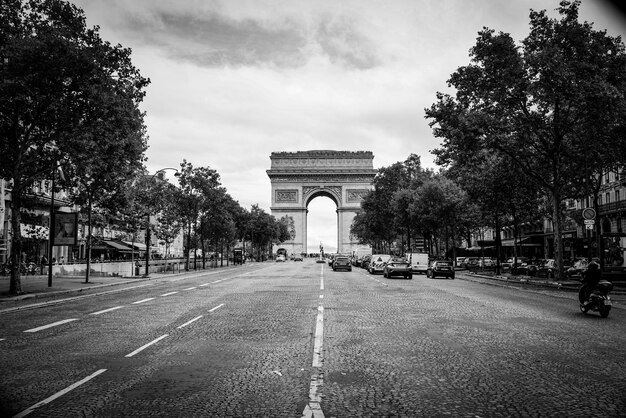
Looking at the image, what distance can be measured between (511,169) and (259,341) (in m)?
32.0

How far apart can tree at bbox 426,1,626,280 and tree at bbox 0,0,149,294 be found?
17698mm

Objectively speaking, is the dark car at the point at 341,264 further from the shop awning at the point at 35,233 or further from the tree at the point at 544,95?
the shop awning at the point at 35,233

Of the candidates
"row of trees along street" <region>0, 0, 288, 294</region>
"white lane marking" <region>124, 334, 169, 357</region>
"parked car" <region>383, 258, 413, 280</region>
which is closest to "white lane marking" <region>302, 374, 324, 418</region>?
"white lane marking" <region>124, 334, 169, 357</region>

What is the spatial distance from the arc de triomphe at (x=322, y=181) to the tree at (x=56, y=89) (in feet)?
323

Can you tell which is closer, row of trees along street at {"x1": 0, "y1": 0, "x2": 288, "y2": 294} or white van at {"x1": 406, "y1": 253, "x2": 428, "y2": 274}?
row of trees along street at {"x1": 0, "y1": 0, "x2": 288, "y2": 294}

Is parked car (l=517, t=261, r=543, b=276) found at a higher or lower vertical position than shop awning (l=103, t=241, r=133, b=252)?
lower

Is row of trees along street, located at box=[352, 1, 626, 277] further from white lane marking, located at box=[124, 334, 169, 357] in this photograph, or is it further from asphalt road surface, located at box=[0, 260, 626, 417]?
white lane marking, located at box=[124, 334, 169, 357]

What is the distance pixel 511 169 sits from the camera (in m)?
38.2

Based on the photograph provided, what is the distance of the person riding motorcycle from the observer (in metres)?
15.1

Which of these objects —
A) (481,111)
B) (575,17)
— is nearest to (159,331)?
(481,111)

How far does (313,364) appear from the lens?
8.20m

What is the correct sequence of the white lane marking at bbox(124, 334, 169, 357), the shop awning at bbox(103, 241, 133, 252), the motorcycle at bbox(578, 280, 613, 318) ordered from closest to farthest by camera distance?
the white lane marking at bbox(124, 334, 169, 357)
the motorcycle at bbox(578, 280, 613, 318)
the shop awning at bbox(103, 241, 133, 252)

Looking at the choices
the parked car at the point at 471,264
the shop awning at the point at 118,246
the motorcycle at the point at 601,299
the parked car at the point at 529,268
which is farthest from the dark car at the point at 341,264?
the motorcycle at the point at 601,299

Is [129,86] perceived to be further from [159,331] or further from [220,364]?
[220,364]
